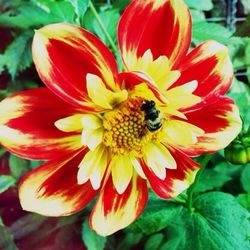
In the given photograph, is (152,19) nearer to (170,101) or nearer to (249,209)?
(170,101)

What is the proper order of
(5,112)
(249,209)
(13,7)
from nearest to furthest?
(5,112) < (249,209) < (13,7)

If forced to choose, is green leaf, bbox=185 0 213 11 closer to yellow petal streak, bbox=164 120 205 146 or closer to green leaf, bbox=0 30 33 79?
green leaf, bbox=0 30 33 79

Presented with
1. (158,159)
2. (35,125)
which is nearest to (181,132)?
(158,159)

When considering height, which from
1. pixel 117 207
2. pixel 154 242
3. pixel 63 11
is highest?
pixel 63 11

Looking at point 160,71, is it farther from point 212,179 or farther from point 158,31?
point 212,179

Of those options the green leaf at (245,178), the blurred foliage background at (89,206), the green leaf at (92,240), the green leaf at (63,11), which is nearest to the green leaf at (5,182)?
the blurred foliage background at (89,206)

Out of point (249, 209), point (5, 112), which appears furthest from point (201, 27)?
Answer: point (5, 112)
